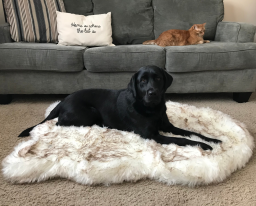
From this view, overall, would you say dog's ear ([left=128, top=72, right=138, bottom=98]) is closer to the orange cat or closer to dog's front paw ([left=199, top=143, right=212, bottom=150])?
dog's front paw ([left=199, top=143, right=212, bottom=150])

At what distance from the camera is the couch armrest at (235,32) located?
7.54 feet

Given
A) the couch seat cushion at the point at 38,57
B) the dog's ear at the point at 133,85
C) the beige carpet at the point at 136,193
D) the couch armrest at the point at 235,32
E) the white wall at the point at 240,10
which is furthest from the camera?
the white wall at the point at 240,10

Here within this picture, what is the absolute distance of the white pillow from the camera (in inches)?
91.3

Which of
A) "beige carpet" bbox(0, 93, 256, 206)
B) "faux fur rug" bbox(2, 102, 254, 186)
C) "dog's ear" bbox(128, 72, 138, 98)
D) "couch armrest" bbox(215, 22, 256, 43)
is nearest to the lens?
"beige carpet" bbox(0, 93, 256, 206)

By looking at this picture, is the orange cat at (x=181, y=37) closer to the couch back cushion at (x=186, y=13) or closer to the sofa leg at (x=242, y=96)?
the couch back cushion at (x=186, y=13)

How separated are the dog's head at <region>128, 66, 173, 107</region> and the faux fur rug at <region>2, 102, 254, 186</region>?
0.27 meters

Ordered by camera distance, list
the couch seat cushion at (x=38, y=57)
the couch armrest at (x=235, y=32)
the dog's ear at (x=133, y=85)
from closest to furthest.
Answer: the dog's ear at (x=133, y=85) < the couch seat cushion at (x=38, y=57) < the couch armrest at (x=235, y=32)

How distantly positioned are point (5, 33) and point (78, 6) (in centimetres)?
93

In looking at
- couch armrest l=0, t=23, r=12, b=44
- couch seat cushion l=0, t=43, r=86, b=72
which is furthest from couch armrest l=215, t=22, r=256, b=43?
couch armrest l=0, t=23, r=12, b=44

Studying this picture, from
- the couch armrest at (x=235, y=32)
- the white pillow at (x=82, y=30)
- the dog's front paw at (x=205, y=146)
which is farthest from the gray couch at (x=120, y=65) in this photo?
the dog's front paw at (x=205, y=146)

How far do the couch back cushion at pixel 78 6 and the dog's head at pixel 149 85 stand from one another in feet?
5.73

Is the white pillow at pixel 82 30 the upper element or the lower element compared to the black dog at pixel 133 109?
upper

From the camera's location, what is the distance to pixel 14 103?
223cm

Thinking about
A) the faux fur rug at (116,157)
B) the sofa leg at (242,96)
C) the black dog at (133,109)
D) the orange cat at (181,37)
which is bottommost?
the sofa leg at (242,96)
